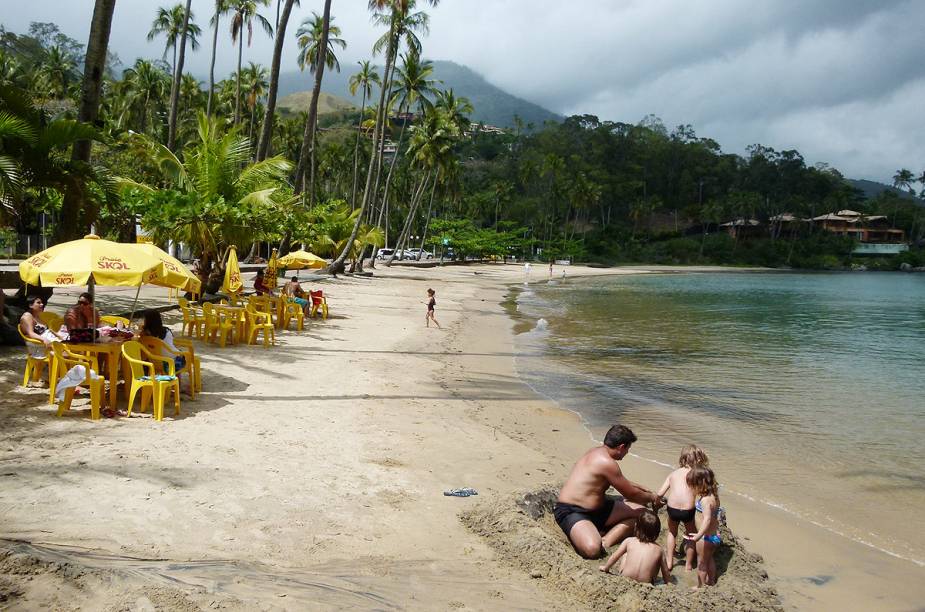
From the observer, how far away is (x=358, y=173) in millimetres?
76375

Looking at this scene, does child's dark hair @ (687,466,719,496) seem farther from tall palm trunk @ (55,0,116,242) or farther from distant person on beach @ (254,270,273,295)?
distant person on beach @ (254,270,273,295)

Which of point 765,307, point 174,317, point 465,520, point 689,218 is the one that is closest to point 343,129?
point 689,218

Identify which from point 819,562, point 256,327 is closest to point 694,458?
point 819,562

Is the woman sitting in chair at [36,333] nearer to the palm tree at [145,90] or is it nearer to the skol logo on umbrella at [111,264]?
the skol logo on umbrella at [111,264]

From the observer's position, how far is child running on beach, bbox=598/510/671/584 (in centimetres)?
446

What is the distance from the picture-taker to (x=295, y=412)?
26.2ft

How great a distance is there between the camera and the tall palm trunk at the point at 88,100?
10914 mm

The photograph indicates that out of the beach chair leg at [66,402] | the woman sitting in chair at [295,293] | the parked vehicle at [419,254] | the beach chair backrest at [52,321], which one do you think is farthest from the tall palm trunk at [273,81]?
the parked vehicle at [419,254]

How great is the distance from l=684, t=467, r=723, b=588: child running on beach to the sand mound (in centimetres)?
9

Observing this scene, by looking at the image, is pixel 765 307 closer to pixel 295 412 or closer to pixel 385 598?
pixel 295 412

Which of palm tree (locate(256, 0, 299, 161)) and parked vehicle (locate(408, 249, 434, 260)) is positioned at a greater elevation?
palm tree (locate(256, 0, 299, 161))

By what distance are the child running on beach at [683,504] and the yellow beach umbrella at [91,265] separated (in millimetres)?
6093

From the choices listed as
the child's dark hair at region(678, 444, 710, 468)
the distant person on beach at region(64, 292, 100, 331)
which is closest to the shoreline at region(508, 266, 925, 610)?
the child's dark hair at region(678, 444, 710, 468)

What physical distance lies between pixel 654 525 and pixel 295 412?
4.74m
